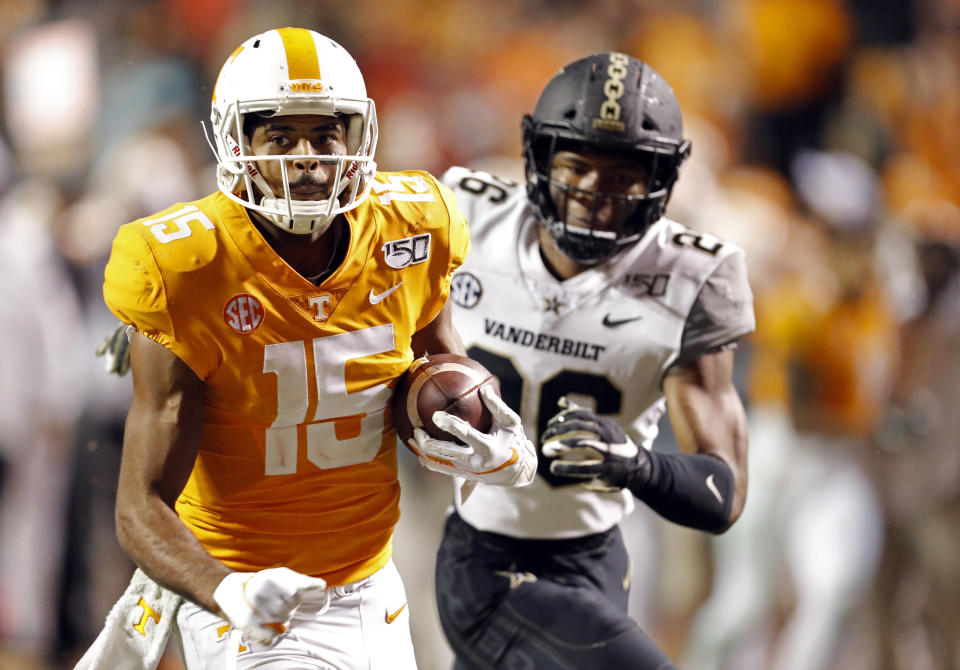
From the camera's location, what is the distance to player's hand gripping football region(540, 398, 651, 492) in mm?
2260

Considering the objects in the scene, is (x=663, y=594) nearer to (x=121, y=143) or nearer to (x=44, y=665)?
(x=44, y=665)

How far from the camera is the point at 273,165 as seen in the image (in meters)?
2.02

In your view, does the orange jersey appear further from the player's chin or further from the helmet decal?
the helmet decal

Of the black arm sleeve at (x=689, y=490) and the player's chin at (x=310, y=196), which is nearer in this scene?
the player's chin at (x=310, y=196)

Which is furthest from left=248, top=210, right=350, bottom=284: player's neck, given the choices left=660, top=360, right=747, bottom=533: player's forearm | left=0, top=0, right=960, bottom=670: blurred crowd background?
left=0, top=0, right=960, bottom=670: blurred crowd background

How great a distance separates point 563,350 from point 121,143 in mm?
2965

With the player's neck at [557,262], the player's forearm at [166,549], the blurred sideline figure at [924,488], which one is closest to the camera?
the player's forearm at [166,549]

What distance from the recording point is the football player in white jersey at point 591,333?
8.45 ft

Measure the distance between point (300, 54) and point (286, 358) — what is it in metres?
0.53

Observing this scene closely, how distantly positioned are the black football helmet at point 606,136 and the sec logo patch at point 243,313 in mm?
876

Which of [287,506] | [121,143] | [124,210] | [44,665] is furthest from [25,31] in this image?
[287,506]

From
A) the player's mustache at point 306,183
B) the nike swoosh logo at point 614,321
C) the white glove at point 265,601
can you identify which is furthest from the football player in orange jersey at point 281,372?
the nike swoosh logo at point 614,321

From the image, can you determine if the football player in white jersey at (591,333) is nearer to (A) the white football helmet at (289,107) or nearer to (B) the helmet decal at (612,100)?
(B) the helmet decal at (612,100)

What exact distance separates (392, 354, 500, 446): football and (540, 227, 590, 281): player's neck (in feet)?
2.12
